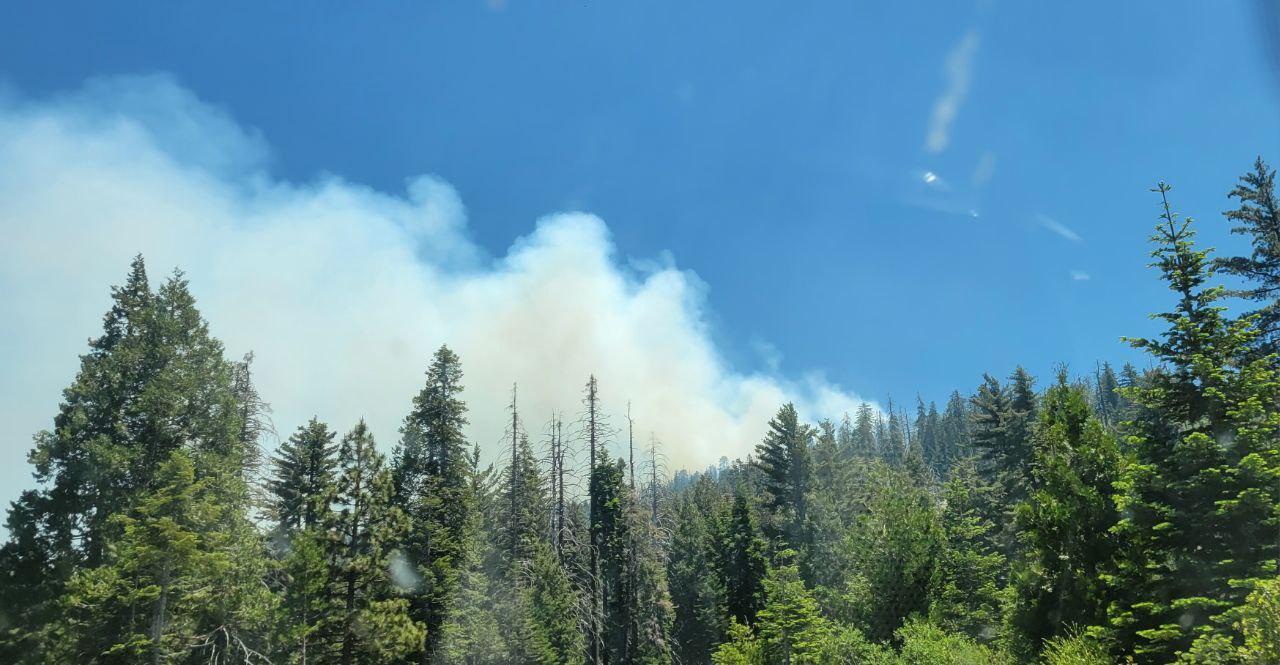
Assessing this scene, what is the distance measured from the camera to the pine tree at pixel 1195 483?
15.0 m

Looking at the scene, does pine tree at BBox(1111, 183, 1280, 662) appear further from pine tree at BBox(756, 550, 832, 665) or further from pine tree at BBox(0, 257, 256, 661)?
pine tree at BBox(0, 257, 256, 661)

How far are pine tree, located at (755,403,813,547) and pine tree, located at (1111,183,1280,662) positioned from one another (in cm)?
3390

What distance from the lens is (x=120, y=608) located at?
83.2ft

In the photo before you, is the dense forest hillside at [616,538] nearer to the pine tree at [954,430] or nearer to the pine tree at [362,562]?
the pine tree at [362,562]

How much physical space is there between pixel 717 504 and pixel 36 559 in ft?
179

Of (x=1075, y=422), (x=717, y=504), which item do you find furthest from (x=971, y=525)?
(x=717, y=504)

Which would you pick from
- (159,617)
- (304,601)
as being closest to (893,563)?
(304,601)

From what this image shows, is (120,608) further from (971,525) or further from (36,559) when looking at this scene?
(971,525)

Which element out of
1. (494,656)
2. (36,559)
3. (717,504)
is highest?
(717,504)

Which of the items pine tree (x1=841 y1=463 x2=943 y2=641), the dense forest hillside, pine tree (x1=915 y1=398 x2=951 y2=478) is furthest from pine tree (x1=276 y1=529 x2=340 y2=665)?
pine tree (x1=915 y1=398 x2=951 y2=478)

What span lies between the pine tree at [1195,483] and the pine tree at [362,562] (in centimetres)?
2654

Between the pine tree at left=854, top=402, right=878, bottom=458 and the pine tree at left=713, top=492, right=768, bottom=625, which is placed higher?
the pine tree at left=854, top=402, right=878, bottom=458

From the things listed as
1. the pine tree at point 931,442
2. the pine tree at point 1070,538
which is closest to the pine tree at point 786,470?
the pine tree at point 1070,538

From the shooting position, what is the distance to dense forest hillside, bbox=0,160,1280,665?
1652 cm
